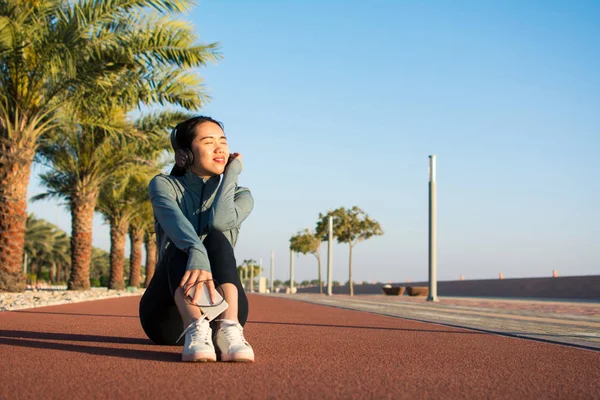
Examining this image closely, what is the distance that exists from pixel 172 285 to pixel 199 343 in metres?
0.40

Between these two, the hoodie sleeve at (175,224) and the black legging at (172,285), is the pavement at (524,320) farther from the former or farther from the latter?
the hoodie sleeve at (175,224)

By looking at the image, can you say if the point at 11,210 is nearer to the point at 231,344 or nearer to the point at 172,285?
the point at 172,285

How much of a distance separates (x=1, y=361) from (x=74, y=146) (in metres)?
15.5

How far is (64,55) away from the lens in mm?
12141

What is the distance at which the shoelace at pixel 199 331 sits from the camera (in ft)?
9.89

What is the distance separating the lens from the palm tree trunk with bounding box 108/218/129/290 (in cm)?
2402

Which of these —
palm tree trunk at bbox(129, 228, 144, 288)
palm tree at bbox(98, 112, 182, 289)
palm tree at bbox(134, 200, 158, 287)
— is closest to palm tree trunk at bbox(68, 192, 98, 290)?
palm tree at bbox(98, 112, 182, 289)

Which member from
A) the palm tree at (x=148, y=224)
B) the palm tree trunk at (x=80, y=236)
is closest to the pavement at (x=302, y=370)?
the palm tree trunk at (x=80, y=236)

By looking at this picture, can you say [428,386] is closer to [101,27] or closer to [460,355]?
[460,355]

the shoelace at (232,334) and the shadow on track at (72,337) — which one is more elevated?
the shoelace at (232,334)

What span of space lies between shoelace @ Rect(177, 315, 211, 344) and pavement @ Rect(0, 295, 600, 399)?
13cm

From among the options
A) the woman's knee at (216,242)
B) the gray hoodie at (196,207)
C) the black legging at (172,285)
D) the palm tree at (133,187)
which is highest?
the palm tree at (133,187)

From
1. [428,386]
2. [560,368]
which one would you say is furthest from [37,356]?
[560,368]

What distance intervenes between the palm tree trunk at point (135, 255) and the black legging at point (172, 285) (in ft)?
84.7
